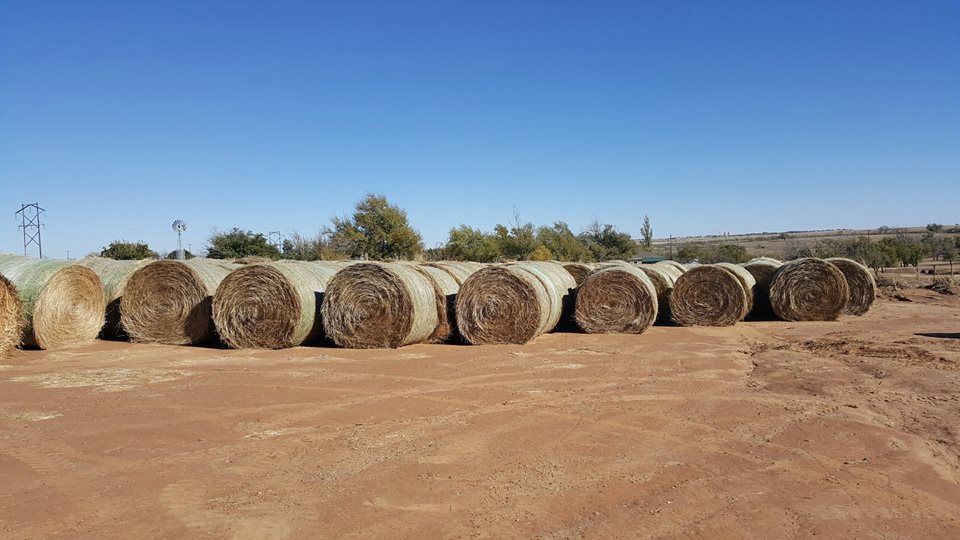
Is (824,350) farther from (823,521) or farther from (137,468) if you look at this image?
(137,468)

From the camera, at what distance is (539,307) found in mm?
12414

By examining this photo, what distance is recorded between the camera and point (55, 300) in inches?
460

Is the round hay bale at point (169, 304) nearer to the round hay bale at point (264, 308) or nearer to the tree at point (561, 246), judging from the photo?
the round hay bale at point (264, 308)

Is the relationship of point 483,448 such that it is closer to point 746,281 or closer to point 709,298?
point 709,298

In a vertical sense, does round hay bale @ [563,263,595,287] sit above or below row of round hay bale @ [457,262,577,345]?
above

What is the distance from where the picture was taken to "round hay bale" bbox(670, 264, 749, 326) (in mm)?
15195

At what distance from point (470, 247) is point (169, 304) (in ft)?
76.0

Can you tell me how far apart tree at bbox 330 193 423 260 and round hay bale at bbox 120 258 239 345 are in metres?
19.4

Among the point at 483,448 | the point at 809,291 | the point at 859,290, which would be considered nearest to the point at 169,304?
A: the point at 483,448

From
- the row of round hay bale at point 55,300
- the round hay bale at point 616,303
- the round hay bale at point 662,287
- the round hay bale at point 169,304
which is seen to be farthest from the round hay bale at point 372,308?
the round hay bale at point 662,287

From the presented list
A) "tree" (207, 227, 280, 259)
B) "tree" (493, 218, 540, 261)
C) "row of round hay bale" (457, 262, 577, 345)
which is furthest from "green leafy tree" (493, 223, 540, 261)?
"row of round hay bale" (457, 262, 577, 345)

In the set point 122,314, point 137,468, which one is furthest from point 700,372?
point 122,314

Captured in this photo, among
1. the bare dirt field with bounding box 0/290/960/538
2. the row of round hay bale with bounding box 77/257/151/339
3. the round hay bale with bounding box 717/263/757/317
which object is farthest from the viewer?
the round hay bale with bounding box 717/263/757/317

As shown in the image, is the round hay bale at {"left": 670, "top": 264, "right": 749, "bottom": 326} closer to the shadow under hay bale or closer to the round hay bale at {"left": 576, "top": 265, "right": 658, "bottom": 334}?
the shadow under hay bale
